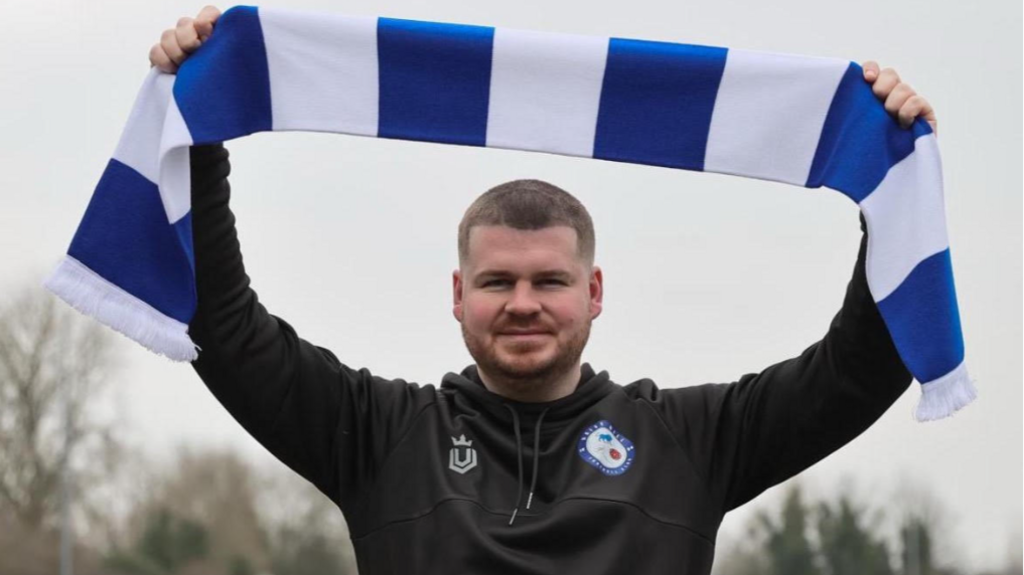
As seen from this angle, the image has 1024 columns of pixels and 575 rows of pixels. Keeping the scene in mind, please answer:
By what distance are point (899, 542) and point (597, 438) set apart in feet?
109

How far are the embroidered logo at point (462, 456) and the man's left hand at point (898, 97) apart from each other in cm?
124

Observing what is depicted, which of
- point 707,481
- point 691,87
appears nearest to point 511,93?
point 691,87

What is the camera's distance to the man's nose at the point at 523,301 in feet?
12.6

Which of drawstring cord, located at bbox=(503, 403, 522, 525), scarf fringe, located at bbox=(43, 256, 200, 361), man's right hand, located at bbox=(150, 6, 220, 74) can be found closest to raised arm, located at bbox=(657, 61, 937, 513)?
drawstring cord, located at bbox=(503, 403, 522, 525)

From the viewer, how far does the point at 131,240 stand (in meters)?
3.92

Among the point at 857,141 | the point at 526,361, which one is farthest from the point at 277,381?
the point at 857,141

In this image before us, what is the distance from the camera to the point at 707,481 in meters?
4.04

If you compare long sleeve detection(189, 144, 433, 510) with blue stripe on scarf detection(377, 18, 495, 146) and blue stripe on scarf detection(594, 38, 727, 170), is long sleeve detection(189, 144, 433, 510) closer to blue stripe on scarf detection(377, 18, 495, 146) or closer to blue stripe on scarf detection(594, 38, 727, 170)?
blue stripe on scarf detection(377, 18, 495, 146)

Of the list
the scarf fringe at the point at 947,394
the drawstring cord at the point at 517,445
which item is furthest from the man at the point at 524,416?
the scarf fringe at the point at 947,394

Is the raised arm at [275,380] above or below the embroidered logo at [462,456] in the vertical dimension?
above

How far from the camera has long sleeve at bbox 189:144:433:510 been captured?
3.87 metres

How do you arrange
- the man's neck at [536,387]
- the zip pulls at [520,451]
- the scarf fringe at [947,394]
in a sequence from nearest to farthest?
the scarf fringe at [947,394] < the zip pulls at [520,451] < the man's neck at [536,387]

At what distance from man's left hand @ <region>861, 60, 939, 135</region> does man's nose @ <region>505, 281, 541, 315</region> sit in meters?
0.92

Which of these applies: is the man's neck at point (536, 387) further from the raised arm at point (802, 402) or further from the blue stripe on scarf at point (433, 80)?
the blue stripe on scarf at point (433, 80)
